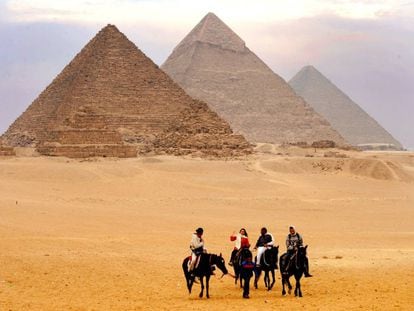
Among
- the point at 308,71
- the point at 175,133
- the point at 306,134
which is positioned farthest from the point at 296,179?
the point at 308,71

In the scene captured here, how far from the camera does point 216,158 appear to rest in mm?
52562

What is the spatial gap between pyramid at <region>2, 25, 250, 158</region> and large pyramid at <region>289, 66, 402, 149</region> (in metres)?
62.1

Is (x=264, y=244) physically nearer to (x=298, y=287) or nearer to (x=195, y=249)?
(x=298, y=287)

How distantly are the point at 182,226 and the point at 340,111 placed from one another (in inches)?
4940

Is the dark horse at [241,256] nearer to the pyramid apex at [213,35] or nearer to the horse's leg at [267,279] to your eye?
the horse's leg at [267,279]

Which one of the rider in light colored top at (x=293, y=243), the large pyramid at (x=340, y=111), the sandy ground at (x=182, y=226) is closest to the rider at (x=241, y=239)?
the rider in light colored top at (x=293, y=243)

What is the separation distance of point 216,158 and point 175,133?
526 cm

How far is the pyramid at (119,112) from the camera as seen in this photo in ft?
170

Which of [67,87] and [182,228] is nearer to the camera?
[182,228]

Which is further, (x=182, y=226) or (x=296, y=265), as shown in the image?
(x=182, y=226)

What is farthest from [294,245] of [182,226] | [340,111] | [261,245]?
[340,111]

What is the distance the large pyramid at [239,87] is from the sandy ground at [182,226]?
53.2 metres

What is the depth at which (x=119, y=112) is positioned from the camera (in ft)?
229

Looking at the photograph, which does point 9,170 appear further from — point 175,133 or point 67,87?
point 67,87
